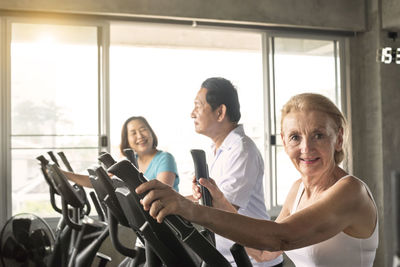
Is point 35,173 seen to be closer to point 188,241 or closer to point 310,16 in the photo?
point 310,16

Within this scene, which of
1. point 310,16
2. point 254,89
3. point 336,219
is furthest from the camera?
point 254,89

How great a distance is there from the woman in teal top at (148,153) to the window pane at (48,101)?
92 cm

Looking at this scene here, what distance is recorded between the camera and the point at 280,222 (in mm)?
1105

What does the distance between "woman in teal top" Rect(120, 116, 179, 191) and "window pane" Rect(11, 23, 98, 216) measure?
0.92 meters

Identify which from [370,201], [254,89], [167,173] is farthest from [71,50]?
[254,89]

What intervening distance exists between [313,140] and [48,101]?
3124 millimetres

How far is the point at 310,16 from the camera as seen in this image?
461 centimetres

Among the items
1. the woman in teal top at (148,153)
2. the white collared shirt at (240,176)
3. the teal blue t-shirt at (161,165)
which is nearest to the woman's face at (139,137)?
the woman in teal top at (148,153)

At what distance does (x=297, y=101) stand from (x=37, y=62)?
315 centimetres

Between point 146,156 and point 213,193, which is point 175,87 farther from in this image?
point 213,193

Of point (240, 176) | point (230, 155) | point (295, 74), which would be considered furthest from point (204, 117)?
point (295, 74)

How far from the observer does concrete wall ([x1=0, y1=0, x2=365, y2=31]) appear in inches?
155

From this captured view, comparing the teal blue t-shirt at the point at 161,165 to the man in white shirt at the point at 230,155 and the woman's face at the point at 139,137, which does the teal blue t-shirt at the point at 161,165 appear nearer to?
the woman's face at the point at 139,137

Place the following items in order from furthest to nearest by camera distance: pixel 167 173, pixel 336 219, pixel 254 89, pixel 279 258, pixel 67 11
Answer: pixel 254 89, pixel 67 11, pixel 167 173, pixel 279 258, pixel 336 219
